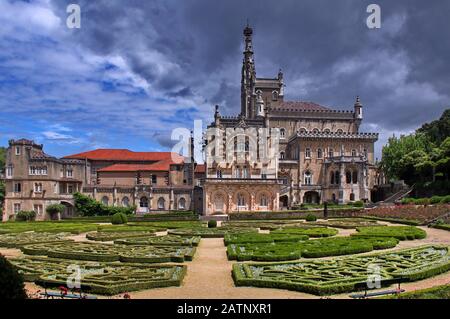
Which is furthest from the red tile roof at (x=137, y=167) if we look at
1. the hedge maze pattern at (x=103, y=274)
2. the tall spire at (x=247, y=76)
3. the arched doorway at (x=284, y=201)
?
the hedge maze pattern at (x=103, y=274)

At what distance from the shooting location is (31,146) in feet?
199

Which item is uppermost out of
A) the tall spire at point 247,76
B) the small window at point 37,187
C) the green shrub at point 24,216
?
the tall spire at point 247,76

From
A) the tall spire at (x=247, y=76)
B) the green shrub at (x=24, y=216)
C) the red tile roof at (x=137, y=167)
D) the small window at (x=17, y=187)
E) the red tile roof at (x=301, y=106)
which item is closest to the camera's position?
the green shrub at (x=24, y=216)

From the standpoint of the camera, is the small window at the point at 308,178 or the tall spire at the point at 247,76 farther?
the tall spire at the point at 247,76

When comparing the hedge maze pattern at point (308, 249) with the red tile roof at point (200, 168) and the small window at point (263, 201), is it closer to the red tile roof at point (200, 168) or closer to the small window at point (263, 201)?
the small window at point (263, 201)

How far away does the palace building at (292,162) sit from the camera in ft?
193

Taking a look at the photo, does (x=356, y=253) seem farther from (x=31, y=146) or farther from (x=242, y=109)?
(x=242, y=109)

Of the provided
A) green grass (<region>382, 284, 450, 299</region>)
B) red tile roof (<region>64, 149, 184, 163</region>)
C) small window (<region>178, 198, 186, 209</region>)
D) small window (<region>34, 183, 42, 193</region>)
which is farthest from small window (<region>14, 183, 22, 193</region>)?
green grass (<region>382, 284, 450, 299</region>)

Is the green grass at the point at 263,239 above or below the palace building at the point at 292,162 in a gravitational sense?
below

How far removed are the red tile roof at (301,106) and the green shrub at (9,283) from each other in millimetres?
66328

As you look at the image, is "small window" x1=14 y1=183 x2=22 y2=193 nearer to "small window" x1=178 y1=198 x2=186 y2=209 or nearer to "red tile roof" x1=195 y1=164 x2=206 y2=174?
"small window" x1=178 y1=198 x2=186 y2=209

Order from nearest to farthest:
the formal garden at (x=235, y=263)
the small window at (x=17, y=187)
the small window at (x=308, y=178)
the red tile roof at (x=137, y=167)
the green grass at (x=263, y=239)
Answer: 1. the formal garden at (x=235, y=263)
2. the green grass at (x=263, y=239)
3. the small window at (x=17, y=187)
4. the small window at (x=308, y=178)
5. the red tile roof at (x=137, y=167)

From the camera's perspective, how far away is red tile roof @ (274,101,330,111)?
73.6 metres
